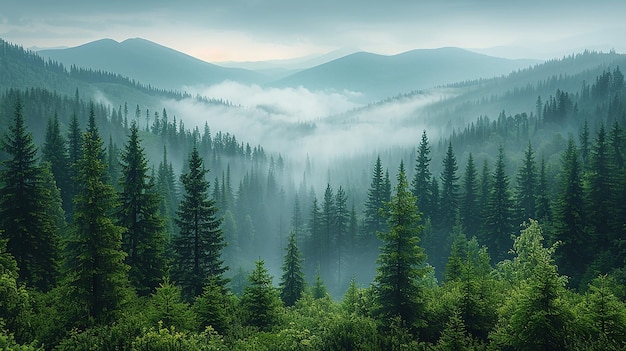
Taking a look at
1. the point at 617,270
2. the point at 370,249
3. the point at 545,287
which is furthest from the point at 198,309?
the point at 370,249

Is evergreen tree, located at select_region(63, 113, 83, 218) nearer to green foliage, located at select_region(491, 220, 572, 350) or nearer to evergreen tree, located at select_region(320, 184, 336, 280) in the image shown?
evergreen tree, located at select_region(320, 184, 336, 280)

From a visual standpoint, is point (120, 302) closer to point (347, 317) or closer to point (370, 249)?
point (347, 317)

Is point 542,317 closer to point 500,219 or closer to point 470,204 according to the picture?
point 500,219

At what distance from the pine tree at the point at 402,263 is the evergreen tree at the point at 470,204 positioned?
55.6m

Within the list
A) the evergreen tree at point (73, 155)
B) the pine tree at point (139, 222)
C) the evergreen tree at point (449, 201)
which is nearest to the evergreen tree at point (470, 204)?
the evergreen tree at point (449, 201)

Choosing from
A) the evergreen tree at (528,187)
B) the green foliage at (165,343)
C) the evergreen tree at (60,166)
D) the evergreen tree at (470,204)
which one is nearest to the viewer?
the green foliage at (165,343)

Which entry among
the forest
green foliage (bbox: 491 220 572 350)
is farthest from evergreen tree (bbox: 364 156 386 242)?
green foliage (bbox: 491 220 572 350)

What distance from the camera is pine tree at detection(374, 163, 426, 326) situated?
24.4 metres

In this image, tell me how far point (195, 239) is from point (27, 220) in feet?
36.1

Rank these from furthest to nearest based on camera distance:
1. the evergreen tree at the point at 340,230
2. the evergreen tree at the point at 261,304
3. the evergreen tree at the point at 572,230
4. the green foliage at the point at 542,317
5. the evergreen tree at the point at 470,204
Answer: the evergreen tree at the point at 340,230 < the evergreen tree at the point at 470,204 < the evergreen tree at the point at 572,230 < the evergreen tree at the point at 261,304 < the green foliage at the point at 542,317

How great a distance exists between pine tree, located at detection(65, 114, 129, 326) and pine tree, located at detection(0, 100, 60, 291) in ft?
26.4

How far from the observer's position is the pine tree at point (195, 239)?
31812 mm

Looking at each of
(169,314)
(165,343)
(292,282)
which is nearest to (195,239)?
(169,314)

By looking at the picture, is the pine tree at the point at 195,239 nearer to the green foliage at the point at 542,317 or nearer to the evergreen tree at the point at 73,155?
the green foliage at the point at 542,317
